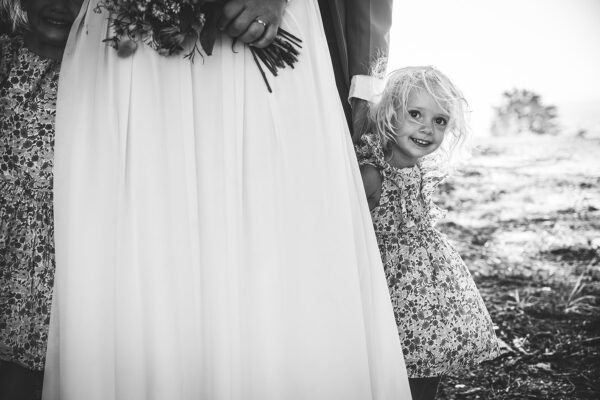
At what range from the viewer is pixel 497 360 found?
2.91 m

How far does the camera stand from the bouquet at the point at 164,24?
4.46 ft

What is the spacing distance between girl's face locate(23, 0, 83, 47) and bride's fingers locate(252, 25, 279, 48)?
0.56 m

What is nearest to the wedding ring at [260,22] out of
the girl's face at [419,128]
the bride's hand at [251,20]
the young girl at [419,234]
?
the bride's hand at [251,20]

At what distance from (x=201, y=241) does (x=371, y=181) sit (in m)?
0.76

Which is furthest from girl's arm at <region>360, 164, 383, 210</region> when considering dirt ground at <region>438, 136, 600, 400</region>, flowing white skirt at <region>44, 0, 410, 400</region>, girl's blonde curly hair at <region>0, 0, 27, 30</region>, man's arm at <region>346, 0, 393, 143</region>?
girl's blonde curly hair at <region>0, 0, 27, 30</region>

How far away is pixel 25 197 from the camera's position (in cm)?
171

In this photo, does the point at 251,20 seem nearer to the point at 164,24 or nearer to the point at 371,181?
the point at 164,24

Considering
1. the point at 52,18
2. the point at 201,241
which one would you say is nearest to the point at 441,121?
the point at 201,241

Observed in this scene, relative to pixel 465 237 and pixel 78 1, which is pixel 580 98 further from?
pixel 78 1

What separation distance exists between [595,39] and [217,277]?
6304 millimetres

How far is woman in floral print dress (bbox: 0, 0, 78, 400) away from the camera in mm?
1646

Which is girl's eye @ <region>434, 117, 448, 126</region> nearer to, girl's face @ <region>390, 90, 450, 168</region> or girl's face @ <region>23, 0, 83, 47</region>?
girl's face @ <region>390, 90, 450, 168</region>

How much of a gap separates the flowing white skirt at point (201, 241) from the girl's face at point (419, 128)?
564 millimetres

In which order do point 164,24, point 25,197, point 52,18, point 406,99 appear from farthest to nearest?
point 406,99
point 25,197
point 52,18
point 164,24
